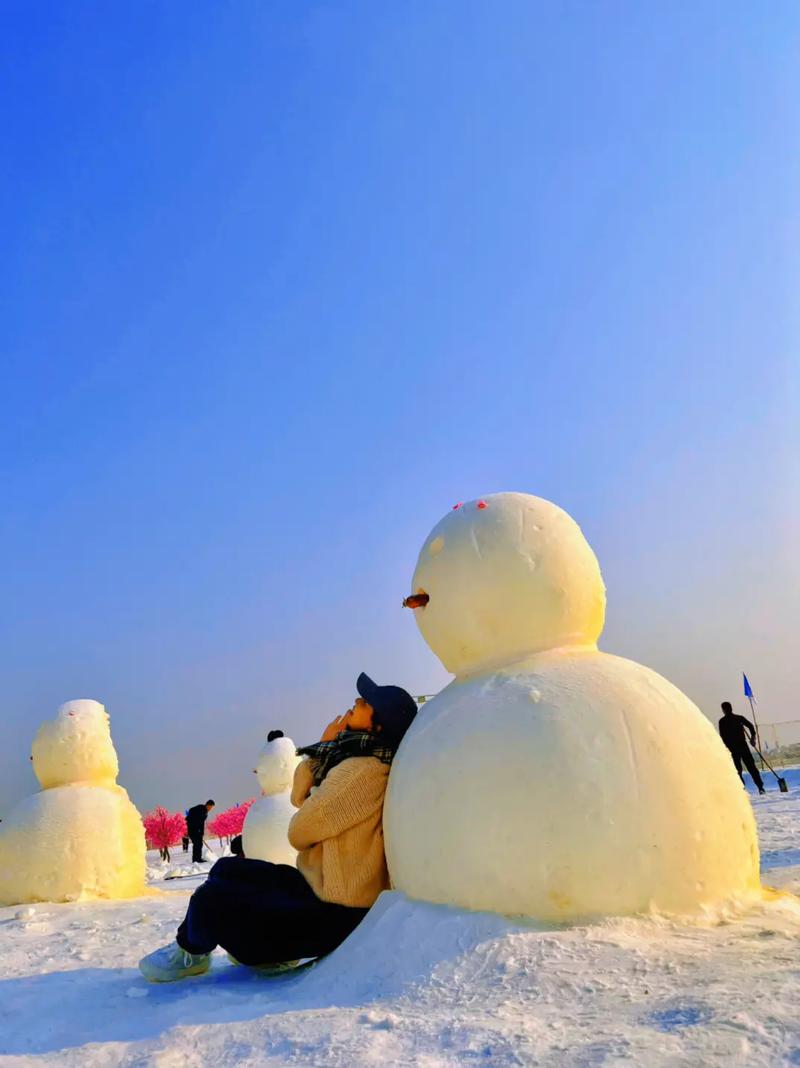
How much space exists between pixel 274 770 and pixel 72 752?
10.8 ft

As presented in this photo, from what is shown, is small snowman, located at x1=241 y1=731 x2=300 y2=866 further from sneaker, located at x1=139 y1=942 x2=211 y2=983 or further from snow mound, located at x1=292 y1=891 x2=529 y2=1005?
snow mound, located at x1=292 y1=891 x2=529 y2=1005

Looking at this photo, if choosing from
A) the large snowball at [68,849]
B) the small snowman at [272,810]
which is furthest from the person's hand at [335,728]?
the small snowman at [272,810]

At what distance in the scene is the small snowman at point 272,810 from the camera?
32.0ft

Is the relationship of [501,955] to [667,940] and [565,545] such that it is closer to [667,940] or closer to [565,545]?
[667,940]

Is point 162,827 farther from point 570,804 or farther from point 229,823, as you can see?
point 570,804

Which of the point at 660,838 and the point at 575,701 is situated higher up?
the point at 575,701

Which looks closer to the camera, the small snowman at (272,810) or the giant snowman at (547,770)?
the giant snowman at (547,770)

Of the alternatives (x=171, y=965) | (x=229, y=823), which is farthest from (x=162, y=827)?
(x=171, y=965)

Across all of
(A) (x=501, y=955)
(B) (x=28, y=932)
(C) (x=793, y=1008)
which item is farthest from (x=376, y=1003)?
(B) (x=28, y=932)

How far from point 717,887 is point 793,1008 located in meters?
1.03

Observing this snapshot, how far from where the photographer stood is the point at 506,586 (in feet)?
11.7

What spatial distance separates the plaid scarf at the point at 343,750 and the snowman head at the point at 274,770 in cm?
678

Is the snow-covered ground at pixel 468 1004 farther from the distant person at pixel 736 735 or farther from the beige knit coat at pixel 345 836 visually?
the distant person at pixel 736 735

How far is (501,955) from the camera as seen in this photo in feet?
8.83
